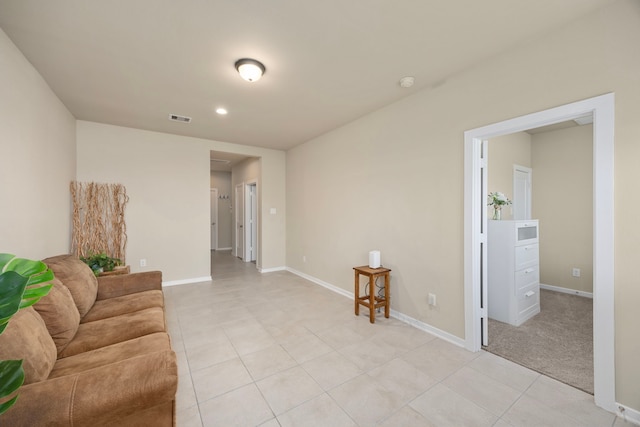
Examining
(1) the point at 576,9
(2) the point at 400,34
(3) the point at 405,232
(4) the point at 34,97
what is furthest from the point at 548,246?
(4) the point at 34,97

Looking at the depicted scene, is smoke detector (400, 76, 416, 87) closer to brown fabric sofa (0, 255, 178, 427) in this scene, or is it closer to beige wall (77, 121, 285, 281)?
brown fabric sofa (0, 255, 178, 427)

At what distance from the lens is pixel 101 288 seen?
8.87 ft

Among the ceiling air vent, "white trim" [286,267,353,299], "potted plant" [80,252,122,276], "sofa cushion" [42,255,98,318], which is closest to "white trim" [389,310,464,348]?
"white trim" [286,267,353,299]

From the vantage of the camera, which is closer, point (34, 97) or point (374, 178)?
point (34, 97)

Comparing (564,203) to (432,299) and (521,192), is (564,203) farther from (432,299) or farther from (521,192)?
(432,299)

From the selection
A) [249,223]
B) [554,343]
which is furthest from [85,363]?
[249,223]

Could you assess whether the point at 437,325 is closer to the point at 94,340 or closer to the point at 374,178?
the point at 374,178

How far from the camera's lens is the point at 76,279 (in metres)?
2.28

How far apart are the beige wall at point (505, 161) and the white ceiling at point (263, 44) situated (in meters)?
1.82

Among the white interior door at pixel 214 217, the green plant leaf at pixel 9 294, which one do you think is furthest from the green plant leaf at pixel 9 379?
the white interior door at pixel 214 217

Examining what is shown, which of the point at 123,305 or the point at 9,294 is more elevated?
the point at 9,294

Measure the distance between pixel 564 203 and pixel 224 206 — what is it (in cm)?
844

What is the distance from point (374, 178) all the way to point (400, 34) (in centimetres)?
178

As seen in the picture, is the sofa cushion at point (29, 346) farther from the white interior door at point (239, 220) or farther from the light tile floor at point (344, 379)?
the white interior door at point (239, 220)
